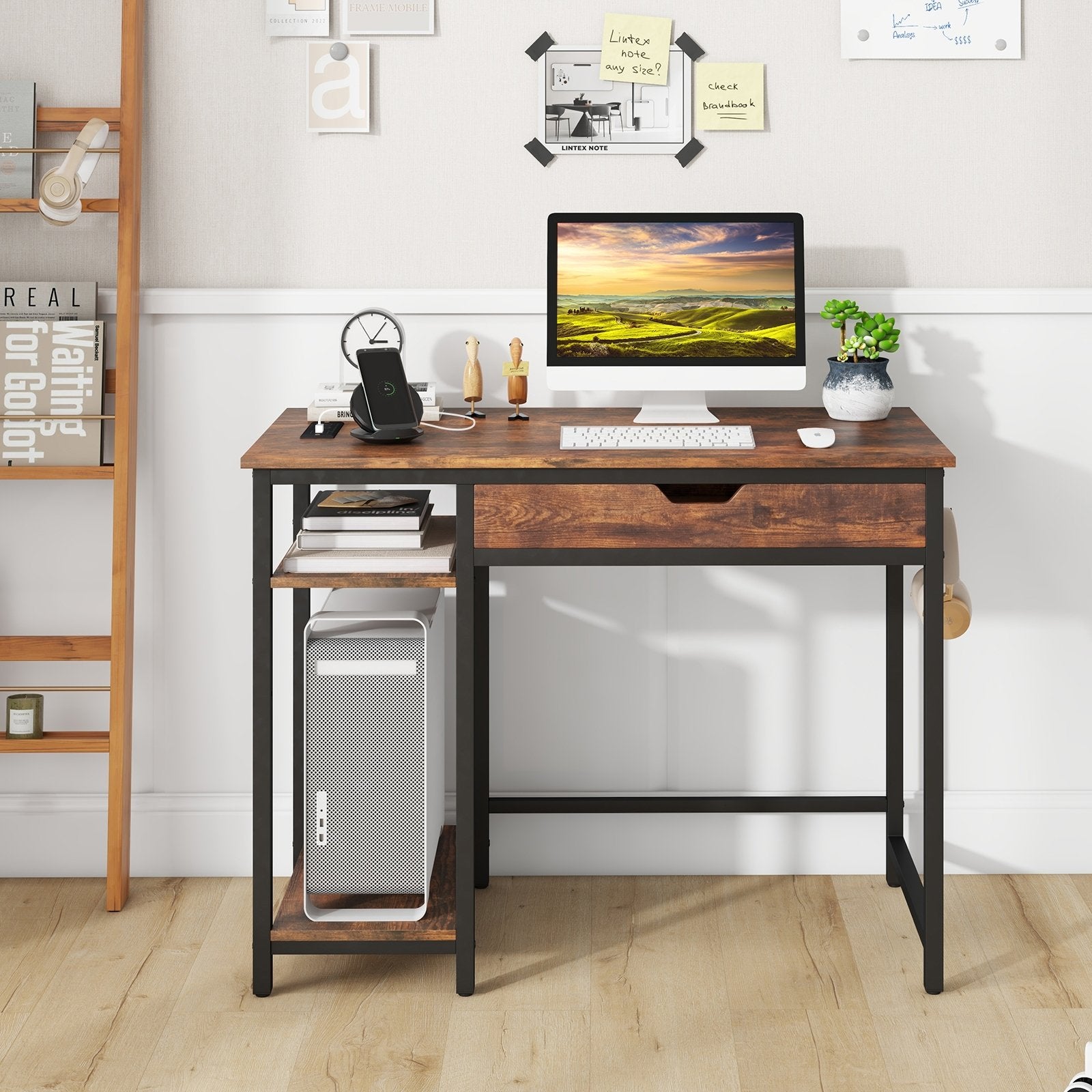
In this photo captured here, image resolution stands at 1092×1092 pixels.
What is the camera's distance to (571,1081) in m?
2.11

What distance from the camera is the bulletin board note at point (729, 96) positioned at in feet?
8.62

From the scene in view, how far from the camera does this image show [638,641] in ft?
9.21

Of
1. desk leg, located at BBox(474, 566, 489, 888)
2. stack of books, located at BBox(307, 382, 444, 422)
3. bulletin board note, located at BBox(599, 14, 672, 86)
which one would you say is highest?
bulletin board note, located at BBox(599, 14, 672, 86)

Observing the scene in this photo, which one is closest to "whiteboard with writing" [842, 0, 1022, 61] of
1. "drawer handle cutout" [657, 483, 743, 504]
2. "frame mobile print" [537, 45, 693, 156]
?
A: "frame mobile print" [537, 45, 693, 156]

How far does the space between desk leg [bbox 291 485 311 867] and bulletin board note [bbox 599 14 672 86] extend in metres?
1.00

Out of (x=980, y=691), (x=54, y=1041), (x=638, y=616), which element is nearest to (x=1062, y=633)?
(x=980, y=691)

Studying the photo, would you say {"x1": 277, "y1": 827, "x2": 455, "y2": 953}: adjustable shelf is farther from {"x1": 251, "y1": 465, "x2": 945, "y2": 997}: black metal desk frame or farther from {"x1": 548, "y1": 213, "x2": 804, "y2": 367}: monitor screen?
{"x1": 548, "y1": 213, "x2": 804, "y2": 367}: monitor screen

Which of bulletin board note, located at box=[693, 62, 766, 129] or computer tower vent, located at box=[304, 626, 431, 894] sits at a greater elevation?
bulletin board note, located at box=[693, 62, 766, 129]

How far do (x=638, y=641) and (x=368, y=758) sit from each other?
72cm

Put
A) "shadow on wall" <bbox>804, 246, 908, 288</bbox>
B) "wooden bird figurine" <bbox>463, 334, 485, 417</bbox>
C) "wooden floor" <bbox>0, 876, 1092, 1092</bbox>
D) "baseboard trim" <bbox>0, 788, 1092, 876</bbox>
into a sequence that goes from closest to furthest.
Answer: "wooden floor" <bbox>0, 876, 1092, 1092</bbox> → "wooden bird figurine" <bbox>463, 334, 485, 417</bbox> → "shadow on wall" <bbox>804, 246, 908, 288</bbox> → "baseboard trim" <bbox>0, 788, 1092, 876</bbox>

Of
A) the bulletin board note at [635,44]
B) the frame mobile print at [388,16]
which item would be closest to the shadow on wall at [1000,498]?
the bulletin board note at [635,44]

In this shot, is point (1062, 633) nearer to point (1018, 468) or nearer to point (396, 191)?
point (1018, 468)

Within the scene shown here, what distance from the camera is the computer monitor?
8.16 ft

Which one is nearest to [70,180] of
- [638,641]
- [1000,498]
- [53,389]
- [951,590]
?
[53,389]
